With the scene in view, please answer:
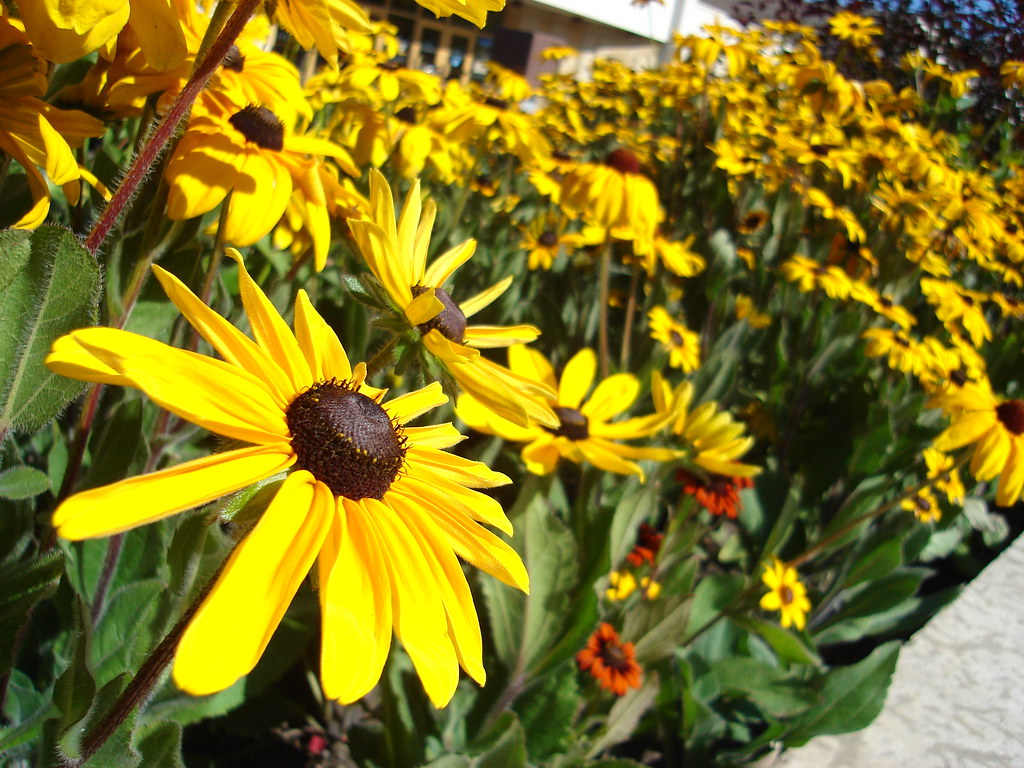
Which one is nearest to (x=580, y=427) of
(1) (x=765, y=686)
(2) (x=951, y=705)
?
(1) (x=765, y=686)

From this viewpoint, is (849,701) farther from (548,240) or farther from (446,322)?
(548,240)

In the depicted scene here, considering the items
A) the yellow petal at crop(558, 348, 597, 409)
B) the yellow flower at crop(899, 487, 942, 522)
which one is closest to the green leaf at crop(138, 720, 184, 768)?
the yellow petal at crop(558, 348, 597, 409)

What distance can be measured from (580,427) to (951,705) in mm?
1225

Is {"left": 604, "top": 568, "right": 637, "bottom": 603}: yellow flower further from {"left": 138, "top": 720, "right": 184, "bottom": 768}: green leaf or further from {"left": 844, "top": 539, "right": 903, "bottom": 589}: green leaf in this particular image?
{"left": 138, "top": 720, "right": 184, "bottom": 768}: green leaf

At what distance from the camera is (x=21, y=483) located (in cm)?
82

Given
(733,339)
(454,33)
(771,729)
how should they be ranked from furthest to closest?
(454,33), (733,339), (771,729)

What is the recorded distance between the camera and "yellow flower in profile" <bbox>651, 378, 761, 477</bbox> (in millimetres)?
1719

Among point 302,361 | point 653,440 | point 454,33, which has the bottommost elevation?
point 653,440

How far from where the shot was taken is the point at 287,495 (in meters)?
0.55

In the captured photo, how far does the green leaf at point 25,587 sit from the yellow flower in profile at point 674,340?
6.54 feet

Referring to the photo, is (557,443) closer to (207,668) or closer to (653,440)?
(653,440)

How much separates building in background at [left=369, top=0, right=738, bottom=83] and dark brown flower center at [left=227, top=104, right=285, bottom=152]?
10599 millimetres

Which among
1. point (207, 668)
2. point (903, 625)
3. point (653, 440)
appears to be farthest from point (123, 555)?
point (903, 625)

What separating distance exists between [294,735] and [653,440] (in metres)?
1.08
